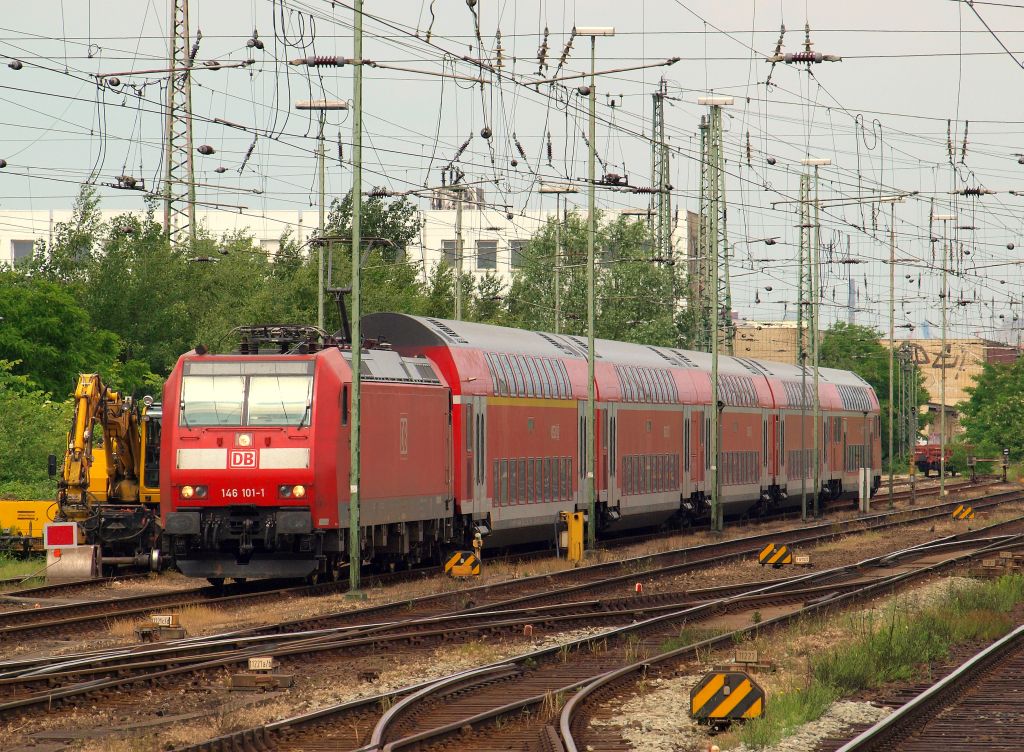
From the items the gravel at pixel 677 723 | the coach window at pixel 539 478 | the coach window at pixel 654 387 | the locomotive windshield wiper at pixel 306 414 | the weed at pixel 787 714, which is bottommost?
the gravel at pixel 677 723

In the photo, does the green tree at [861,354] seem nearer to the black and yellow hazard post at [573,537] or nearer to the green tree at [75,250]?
the green tree at [75,250]

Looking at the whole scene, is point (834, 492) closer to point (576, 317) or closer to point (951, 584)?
point (576, 317)

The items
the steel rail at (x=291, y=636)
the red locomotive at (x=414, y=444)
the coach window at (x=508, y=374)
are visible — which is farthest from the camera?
the coach window at (x=508, y=374)

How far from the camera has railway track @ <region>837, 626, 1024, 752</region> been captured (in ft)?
42.2

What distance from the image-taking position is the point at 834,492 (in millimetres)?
58094

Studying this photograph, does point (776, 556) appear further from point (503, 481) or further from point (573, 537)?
point (503, 481)

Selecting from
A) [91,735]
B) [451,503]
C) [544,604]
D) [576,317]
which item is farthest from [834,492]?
[91,735]

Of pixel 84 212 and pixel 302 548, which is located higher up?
pixel 84 212

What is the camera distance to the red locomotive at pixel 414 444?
24.1 meters

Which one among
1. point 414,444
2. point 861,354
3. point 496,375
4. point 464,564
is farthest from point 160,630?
point 861,354

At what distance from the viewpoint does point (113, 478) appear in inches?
1219

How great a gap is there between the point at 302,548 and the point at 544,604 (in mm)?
3695

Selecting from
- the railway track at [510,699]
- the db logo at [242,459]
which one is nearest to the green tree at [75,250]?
the db logo at [242,459]

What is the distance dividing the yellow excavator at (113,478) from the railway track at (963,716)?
53.2 ft
